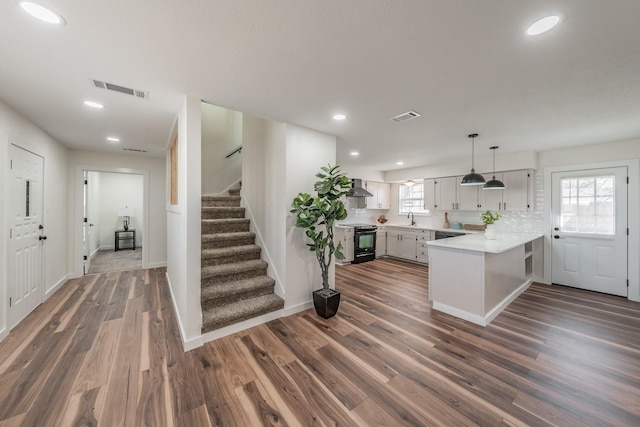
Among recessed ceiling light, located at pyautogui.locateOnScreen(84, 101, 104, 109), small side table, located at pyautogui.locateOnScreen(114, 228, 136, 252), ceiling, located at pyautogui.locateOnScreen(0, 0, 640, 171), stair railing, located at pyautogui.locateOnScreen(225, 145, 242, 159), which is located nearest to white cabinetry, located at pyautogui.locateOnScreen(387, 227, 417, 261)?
ceiling, located at pyautogui.locateOnScreen(0, 0, 640, 171)

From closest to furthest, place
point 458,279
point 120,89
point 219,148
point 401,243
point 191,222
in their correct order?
point 120,89 < point 191,222 < point 458,279 < point 219,148 < point 401,243

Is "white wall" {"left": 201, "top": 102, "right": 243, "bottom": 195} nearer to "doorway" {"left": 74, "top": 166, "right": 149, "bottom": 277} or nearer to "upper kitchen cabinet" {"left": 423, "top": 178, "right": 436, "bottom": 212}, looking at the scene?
"doorway" {"left": 74, "top": 166, "right": 149, "bottom": 277}

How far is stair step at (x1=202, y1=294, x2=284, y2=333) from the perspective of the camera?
2.60m

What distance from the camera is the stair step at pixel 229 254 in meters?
3.25

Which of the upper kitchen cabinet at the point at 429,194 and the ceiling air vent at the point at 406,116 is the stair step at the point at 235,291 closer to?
the ceiling air vent at the point at 406,116

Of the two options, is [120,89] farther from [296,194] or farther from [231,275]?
[231,275]

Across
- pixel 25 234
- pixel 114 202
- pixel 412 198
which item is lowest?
pixel 25 234

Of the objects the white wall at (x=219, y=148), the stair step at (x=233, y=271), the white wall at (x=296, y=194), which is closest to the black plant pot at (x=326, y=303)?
the white wall at (x=296, y=194)

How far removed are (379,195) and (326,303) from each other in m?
4.75

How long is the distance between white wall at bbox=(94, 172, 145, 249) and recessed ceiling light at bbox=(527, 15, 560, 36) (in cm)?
868

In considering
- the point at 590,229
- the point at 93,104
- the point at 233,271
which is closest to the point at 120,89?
the point at 93,104

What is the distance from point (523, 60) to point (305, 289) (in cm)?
314

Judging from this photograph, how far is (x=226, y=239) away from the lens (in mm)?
3613

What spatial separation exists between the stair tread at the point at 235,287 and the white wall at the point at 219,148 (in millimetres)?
2860
